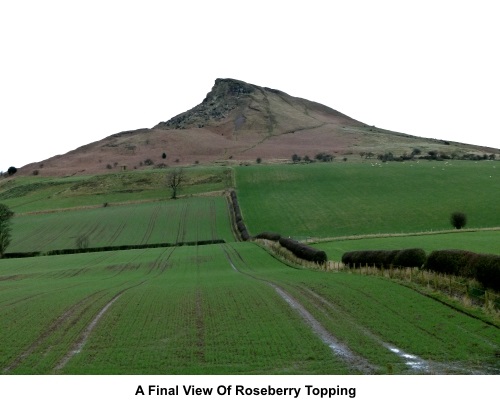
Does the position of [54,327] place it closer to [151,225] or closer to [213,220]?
[213,220]

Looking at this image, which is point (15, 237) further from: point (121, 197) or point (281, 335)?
point (281, 335)

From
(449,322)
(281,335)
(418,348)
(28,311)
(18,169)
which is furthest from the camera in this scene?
(18,169)

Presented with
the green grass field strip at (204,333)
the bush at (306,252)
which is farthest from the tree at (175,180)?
the green grass field strip at (204,333)

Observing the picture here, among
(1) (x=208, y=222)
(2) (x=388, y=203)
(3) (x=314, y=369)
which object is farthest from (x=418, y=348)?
(2) (x=388, y=203)

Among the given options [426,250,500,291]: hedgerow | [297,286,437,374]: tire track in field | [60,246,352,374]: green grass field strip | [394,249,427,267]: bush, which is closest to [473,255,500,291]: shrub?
[426,250,500,291]: hedgerow

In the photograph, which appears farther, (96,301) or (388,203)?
(388,203)

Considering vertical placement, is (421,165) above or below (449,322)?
above
